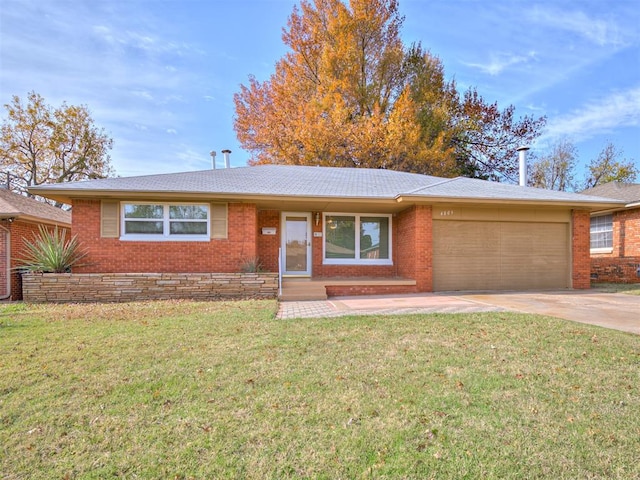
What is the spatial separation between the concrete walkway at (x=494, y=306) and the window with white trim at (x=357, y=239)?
245cm

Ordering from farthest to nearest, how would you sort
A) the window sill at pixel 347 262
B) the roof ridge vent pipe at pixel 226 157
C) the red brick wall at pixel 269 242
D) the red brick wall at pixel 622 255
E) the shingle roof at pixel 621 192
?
the roof ridge vent pipe at pixel 226 157, the shingle roof at pixel 621 192, the red brick wall at pixel 622 255, the window sill at pixel 347 262, the red brick wall at pixel 269 242

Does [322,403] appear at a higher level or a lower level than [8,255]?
lower

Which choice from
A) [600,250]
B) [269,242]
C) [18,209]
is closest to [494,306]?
[269,242]

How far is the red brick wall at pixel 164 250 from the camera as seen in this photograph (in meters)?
9.51

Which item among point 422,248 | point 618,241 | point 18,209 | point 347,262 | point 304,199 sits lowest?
point 347,262

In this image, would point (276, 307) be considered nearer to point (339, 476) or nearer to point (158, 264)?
point (158, 264)

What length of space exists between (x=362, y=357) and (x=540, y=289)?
9088 mm

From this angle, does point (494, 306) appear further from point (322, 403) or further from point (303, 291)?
point (322, 403)

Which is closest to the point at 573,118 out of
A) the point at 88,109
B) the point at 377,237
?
the point at 377,237

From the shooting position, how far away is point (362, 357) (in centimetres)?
430

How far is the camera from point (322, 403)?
310cm

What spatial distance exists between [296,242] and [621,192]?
1382 centimetres

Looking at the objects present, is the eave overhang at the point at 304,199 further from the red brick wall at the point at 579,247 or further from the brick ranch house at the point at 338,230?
the red brick wall at the point at 579,247

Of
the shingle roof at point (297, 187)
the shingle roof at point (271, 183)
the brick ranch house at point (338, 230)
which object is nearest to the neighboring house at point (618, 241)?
the brick ranch house at point (338, 230)
